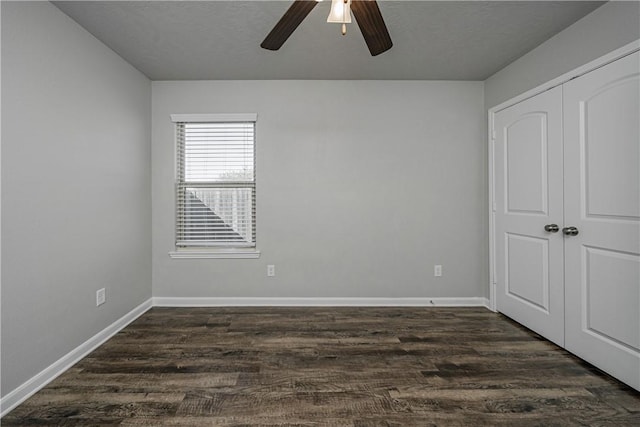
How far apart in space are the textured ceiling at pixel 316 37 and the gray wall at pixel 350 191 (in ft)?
0.91

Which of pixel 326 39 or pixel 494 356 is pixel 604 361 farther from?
pixel 326 39

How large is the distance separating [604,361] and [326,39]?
3.15m

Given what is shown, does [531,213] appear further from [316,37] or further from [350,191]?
[316,37]

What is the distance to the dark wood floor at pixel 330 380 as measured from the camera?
181 cm

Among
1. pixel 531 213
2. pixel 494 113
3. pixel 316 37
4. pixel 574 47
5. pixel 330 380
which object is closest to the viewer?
pixel 330 380

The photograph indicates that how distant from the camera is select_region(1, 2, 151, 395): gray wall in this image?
6.27ft

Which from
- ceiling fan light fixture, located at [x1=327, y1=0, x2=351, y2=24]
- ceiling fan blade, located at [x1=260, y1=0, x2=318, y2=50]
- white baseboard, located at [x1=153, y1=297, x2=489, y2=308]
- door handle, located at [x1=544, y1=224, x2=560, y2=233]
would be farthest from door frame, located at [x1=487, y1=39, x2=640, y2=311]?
ceiling fan blade, located at [x1=260, y1=0, x2=318, y2=50]

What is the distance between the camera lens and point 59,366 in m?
2.25

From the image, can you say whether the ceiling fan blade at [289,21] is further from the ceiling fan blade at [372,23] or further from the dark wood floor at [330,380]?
the dark wood floor at [330,380]

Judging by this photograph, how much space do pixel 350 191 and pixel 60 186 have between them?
2.56 meters

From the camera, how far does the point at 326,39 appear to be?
271 cm

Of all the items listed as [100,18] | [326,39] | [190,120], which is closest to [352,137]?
[326,39]

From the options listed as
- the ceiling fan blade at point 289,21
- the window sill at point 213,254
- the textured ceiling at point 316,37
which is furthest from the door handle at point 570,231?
the window sill at point 213,254

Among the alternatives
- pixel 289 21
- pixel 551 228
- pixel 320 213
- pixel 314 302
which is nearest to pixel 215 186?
pixel 320 213
